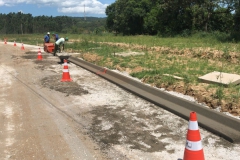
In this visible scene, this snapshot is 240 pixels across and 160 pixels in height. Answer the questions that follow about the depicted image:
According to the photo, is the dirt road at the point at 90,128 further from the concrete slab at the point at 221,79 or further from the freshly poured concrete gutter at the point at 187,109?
the concrete slab at the point at 221,79

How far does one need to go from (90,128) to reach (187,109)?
218 cm

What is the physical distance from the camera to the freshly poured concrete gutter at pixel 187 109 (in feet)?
14.8

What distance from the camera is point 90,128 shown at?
16.6ft

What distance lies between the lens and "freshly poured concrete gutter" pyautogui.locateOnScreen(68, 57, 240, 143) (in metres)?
4.52

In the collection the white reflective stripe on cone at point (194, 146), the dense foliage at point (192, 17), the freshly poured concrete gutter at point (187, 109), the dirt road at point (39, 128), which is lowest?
the dirt road at point (39, 128)

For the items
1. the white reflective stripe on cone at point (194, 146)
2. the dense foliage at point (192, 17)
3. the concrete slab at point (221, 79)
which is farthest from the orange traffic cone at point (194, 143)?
the dense foliage at point (192, 17)

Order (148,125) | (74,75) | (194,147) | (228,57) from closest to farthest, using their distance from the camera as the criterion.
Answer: (194,147) → (148,125) → (74,75) → (228,57)

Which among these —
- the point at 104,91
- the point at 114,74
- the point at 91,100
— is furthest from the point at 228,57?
the point at 91,100

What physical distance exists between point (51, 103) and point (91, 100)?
1.05 m

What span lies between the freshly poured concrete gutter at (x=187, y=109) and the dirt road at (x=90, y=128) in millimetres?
148

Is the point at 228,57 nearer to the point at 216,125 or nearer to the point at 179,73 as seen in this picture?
the point at 179,73

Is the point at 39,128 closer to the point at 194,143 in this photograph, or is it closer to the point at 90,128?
the point at 90,128

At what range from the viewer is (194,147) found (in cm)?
341

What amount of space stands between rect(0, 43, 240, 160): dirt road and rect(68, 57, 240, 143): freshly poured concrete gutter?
15 centimetres
